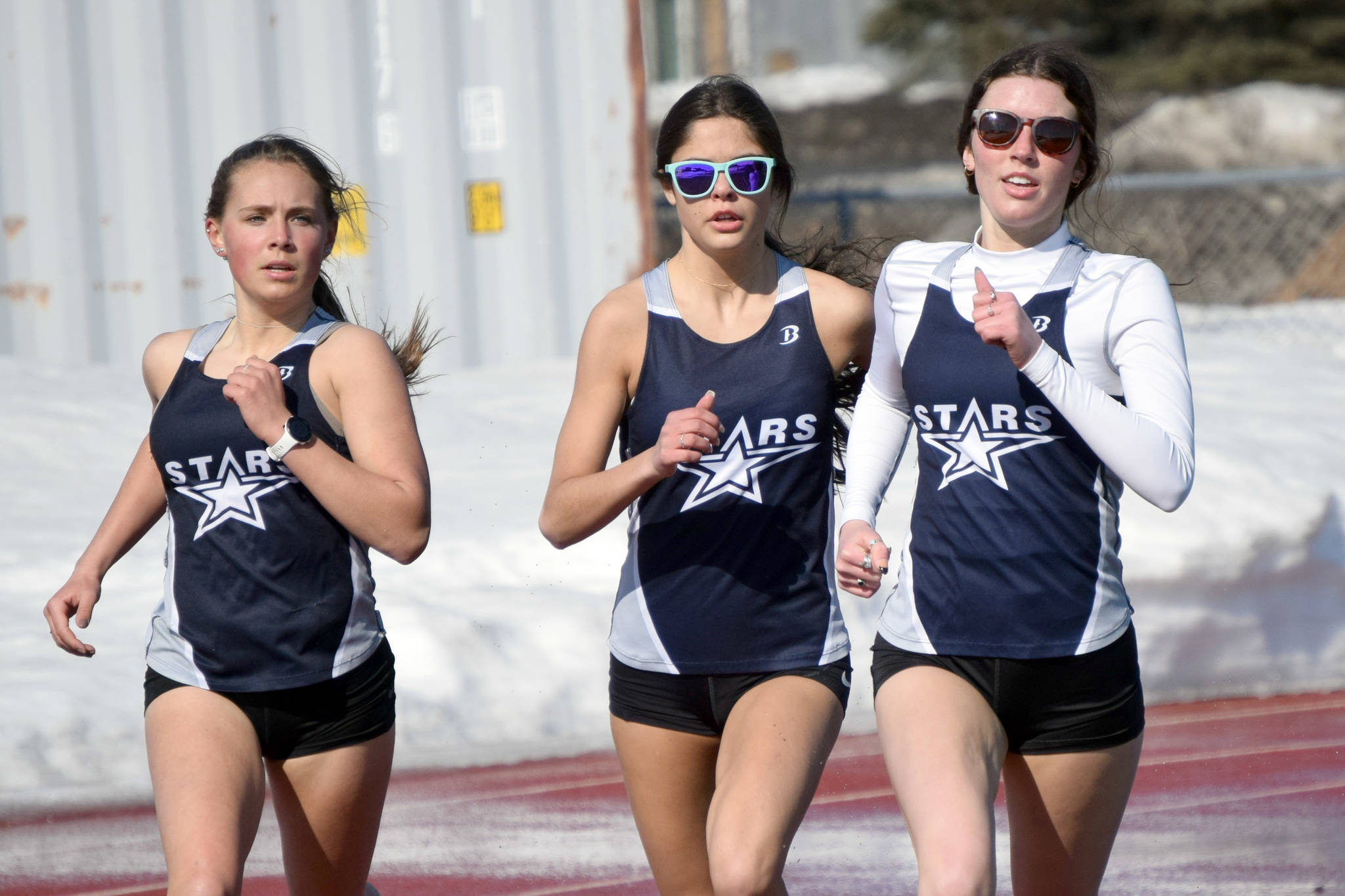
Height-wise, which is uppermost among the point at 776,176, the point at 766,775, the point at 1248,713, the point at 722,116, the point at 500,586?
the point at 722,116

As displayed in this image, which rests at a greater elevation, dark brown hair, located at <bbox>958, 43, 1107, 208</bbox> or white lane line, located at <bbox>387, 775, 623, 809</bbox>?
dark brown hair, located at <bbox>958, 43, 1107, 208</bbox>

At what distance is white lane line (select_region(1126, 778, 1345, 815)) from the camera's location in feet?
15.8

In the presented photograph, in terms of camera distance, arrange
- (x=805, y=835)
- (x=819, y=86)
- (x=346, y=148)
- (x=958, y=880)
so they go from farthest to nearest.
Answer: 1. (x=819, y=86)
2. (x=346, y=148)
3. (x=805, y=835)
4. (x=958, y=880)

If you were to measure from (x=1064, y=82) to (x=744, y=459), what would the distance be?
91 centimetres

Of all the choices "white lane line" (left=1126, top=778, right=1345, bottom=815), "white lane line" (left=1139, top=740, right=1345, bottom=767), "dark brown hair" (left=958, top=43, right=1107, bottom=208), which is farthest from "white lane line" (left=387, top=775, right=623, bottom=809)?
"dark brown hair" (left=958, top=43, right=1107, bottom=208)

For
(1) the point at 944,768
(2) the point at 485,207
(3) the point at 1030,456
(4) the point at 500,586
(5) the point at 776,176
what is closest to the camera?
(1) the point at 944,768

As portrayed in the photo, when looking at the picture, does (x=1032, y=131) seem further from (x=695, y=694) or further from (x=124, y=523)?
(x=124, y=523)

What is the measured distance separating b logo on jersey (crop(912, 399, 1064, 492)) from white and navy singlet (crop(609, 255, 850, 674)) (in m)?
0.29

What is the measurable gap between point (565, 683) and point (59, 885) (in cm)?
186

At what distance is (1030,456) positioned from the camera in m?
2.65

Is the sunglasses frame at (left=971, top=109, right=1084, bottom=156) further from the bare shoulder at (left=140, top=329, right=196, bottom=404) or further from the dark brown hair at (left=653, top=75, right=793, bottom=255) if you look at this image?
the bare shoulder at (left=140, top=329, right=196, bottom=404)

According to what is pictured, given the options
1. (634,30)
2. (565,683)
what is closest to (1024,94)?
(565,683)

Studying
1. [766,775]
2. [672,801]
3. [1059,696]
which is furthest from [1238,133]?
[766,775]

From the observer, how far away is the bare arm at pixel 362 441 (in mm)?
2660
